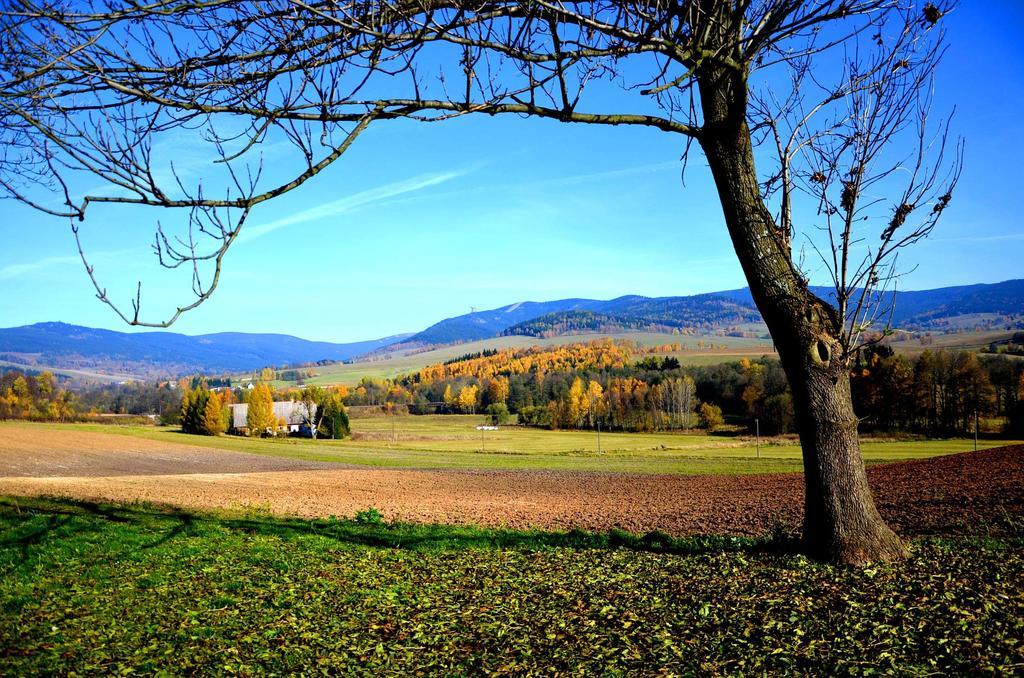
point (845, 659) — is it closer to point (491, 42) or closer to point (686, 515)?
point (491, 42)

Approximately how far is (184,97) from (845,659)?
7.11m

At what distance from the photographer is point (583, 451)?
6588cm

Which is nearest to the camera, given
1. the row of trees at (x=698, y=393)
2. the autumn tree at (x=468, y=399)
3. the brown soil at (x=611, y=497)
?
the brown soil at (x=611, y=497)

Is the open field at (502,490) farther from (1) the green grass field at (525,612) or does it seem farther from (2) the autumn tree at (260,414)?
(2) the autumn tree at (260,414)

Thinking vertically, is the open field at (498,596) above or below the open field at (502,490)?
above

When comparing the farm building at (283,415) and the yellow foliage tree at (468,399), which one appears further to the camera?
the yellow foliage tree at (468,399)

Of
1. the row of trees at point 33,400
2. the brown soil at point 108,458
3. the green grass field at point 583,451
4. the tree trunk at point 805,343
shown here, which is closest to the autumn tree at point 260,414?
the green grass field at point 583,451

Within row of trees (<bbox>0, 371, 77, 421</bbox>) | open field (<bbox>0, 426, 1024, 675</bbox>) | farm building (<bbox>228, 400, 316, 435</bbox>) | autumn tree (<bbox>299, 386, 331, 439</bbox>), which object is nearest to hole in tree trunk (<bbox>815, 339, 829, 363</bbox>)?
open field (<bbox>0, 426, 1024, 675</bbox>)

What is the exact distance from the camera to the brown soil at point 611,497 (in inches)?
444

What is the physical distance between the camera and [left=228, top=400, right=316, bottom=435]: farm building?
98.1 metres

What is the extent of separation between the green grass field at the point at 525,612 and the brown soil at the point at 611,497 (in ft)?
13.5

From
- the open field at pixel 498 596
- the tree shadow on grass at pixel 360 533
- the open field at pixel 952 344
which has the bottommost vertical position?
the tree shadow on grass at pixel 360 533

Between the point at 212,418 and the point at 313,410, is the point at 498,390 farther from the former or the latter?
the point at 212,418

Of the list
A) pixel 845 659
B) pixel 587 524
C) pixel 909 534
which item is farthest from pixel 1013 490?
pixel 845 659
